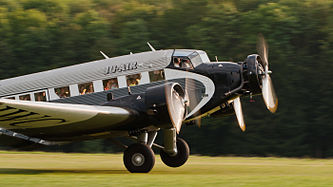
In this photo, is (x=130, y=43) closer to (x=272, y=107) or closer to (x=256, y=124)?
(x=256, y=124)

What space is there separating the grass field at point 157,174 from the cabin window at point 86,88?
87.8 inches

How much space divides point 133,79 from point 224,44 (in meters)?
35.8

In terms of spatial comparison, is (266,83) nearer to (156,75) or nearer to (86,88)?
(156,75)

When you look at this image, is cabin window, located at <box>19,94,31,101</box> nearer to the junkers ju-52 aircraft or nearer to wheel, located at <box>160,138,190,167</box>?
the junkers ju-52 aircraft

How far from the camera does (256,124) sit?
4659 centimetres

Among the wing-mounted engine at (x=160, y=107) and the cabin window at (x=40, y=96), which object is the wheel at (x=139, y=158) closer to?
the wing-mounted engine at (x=160, y=107)

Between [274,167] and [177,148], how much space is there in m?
2.95

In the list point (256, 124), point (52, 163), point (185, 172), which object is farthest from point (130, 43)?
point (185, 172)

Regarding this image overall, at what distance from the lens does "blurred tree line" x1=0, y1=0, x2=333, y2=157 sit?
45.2 meters

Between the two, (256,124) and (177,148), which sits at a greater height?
(177,148)

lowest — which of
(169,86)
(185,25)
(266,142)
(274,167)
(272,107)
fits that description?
(266,142)

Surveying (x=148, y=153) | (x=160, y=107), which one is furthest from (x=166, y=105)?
(x=148, y=153)

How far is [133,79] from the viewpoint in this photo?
625 inches

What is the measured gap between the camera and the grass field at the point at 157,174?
38.5 feet
